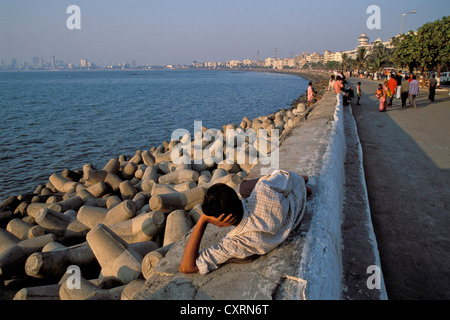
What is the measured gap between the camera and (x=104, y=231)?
11.4 feet

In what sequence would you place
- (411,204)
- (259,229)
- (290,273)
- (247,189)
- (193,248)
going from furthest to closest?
(411,204) → (247,189) → (193,248) → (259,229) → (290,273)

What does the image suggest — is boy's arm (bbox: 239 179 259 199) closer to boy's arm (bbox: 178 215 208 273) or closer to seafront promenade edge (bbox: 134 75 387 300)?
seafront promenade edge (bbox: 134 75 387 300)

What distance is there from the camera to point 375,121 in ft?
29.2

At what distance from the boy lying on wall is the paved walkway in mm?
1074

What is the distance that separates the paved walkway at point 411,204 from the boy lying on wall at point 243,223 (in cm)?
107

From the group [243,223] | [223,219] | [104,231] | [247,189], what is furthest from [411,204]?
[104,231]

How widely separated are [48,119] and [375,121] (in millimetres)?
21841

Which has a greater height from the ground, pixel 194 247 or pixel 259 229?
pixel 259 229

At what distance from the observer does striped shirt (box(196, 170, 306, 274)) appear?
196 cm

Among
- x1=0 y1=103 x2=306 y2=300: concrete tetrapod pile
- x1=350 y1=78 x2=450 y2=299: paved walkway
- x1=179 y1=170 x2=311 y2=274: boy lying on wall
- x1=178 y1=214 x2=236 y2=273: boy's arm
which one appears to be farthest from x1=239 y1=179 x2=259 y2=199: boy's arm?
x1=350 y1=78 x2=450 y2=299: paved walkway

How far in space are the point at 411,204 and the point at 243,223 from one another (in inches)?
107

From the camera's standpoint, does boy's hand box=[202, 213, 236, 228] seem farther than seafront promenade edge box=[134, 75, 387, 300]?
Yes

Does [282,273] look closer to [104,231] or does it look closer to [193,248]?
[193,248]

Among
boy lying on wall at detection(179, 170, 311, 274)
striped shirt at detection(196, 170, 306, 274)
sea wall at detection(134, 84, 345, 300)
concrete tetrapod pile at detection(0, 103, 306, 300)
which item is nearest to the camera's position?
sea wall at detection(134, 84, 345, 300)
